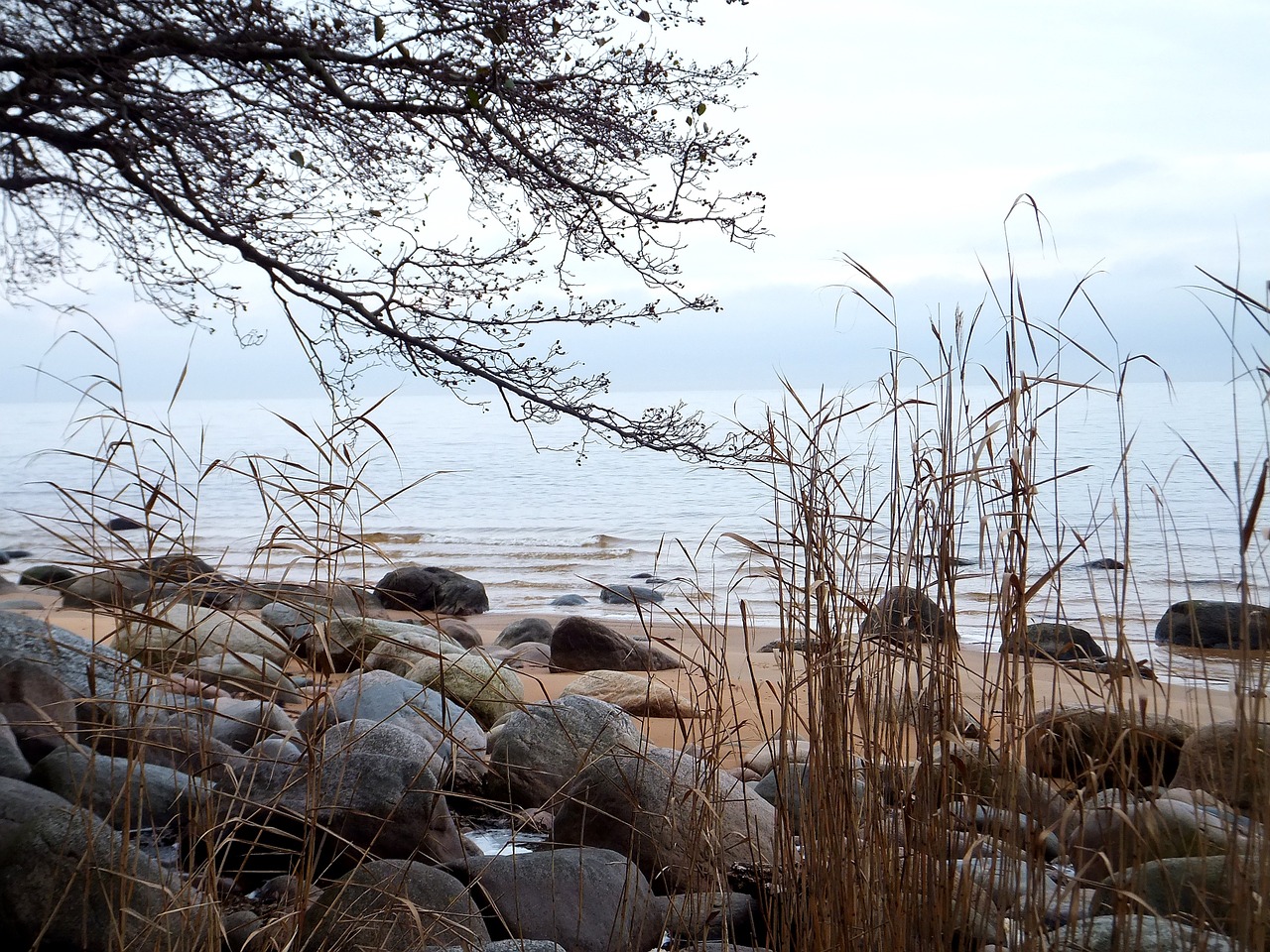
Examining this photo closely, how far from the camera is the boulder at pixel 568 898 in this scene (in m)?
2.47

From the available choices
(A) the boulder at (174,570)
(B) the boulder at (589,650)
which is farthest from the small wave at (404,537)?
(A) the boulder at (174,570)

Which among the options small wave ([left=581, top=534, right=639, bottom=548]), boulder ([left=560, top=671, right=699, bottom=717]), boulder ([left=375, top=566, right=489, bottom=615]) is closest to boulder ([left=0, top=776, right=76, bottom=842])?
boulder ([left=560, top=671, right=699, bottom=717])

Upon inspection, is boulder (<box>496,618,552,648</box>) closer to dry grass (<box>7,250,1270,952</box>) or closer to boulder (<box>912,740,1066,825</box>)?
dry grass (<box>7,250,1270,952</box>)

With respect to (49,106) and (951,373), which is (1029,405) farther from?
(49,106)

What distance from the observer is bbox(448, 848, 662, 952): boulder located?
2.47 m

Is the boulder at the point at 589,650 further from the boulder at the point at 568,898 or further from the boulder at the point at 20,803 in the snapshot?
the boulder at the point at 20,803

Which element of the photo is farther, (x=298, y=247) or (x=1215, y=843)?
(x=298, y=247)

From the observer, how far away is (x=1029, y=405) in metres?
1.81

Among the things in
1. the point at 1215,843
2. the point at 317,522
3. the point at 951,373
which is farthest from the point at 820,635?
the point at 1215,843

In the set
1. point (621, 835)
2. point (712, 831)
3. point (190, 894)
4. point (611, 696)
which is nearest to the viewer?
point (190, 894)

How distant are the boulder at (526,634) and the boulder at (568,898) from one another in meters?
5.83

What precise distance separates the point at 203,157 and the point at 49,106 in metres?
0.53

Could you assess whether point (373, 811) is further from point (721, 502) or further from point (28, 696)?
point (721, 502)

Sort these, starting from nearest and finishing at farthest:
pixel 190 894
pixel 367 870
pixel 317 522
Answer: pixel 317 522 < pixel 190 894 < pixel 367 870
